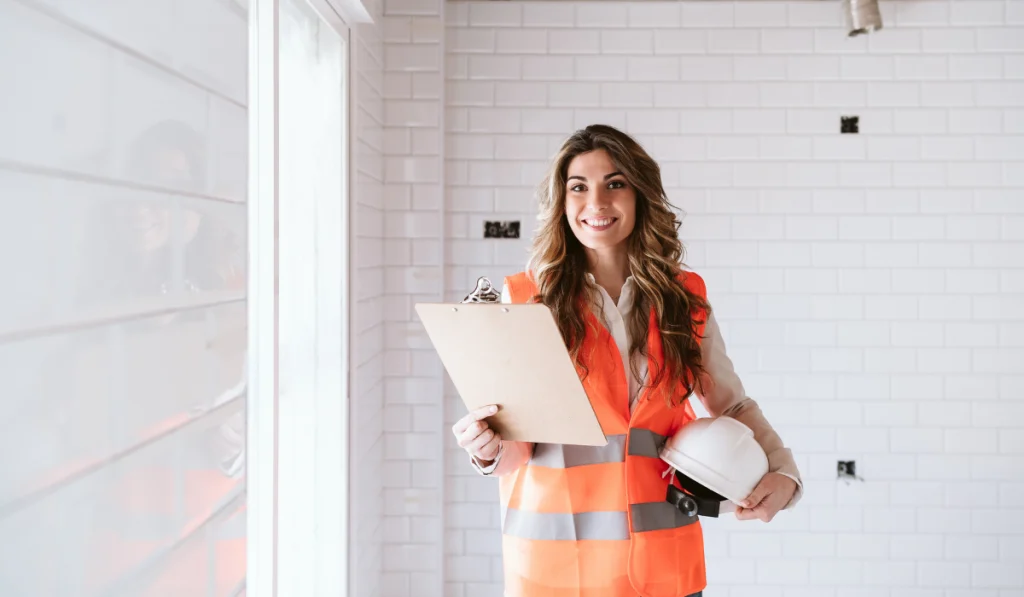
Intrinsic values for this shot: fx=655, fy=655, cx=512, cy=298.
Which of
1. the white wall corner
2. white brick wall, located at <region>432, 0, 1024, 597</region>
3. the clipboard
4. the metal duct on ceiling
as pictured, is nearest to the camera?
the clipboard

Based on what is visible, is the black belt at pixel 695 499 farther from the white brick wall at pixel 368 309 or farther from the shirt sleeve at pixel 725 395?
the white brick wall at pixel 368 309

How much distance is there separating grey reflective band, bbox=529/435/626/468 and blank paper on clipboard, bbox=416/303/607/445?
0.68 ft

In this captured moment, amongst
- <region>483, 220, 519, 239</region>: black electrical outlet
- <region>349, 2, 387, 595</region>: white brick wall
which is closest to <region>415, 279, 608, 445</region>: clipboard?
<region>349, 2, 387, 595</region>: white brick wall

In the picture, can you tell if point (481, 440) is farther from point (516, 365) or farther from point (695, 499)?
point (695, 499)

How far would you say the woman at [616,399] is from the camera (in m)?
1.40

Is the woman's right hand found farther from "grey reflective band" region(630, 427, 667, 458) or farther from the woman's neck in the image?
the woman's neck

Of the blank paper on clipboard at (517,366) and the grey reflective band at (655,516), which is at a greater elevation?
the blank paper on clipboard at (517,366)

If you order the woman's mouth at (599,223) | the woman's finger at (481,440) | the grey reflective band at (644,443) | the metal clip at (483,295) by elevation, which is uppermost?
the woman's mouth at (599,223)

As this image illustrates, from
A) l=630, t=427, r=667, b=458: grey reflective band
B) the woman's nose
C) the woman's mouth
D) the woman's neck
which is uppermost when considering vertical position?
the woman's nose

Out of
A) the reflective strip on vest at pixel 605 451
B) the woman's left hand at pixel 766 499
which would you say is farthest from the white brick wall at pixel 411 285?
the woman's left hand at pixel 766 499

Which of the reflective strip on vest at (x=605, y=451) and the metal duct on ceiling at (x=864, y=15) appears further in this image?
the metal duct on ceiling at (x=864, y=15)

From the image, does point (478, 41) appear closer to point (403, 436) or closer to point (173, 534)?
point (403, 436)

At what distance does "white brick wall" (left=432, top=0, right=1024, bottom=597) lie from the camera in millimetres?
2641

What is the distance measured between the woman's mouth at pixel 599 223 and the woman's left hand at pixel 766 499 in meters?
0.63
